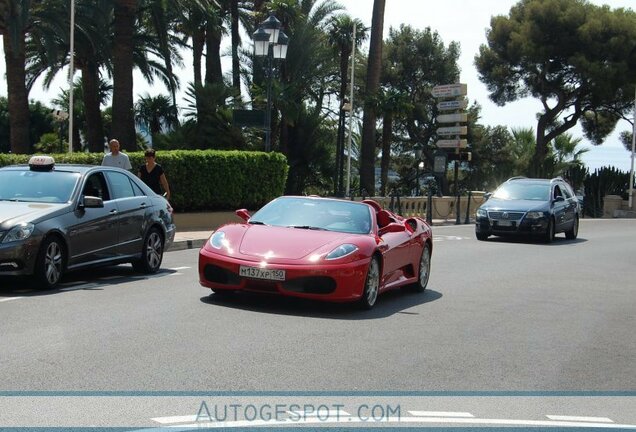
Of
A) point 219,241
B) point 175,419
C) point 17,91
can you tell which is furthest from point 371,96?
point 175,419

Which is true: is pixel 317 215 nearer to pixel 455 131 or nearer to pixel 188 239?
pixel 188 239

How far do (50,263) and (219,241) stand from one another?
6.69ft

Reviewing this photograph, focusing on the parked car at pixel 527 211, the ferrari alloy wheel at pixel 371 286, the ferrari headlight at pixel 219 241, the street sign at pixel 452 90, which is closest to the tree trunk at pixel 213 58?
the street sign at pixel 452 90

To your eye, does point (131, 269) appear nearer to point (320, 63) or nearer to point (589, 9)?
point (320, 63)

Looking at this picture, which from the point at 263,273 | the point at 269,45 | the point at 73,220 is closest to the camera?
the point at 263,273

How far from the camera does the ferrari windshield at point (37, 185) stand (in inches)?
489

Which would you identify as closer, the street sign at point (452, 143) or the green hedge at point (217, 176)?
the green hedge at point (217, 176)

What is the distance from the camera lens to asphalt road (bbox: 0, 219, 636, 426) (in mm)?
7066

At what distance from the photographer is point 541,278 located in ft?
52.2

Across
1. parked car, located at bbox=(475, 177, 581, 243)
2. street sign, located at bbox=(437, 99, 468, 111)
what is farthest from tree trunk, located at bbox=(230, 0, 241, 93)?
parked car, located at bbox=(475, 177, 581, 243)

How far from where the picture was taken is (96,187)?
13250mm

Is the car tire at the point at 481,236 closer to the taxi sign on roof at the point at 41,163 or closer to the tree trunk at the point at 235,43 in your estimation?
the taxi sign on roof at the point at 41,163

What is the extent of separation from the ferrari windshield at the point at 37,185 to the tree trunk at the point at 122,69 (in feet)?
53.9

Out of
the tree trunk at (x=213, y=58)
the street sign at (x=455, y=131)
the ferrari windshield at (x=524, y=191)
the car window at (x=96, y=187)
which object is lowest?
the ferrari windshield at (x=524, y=191)
